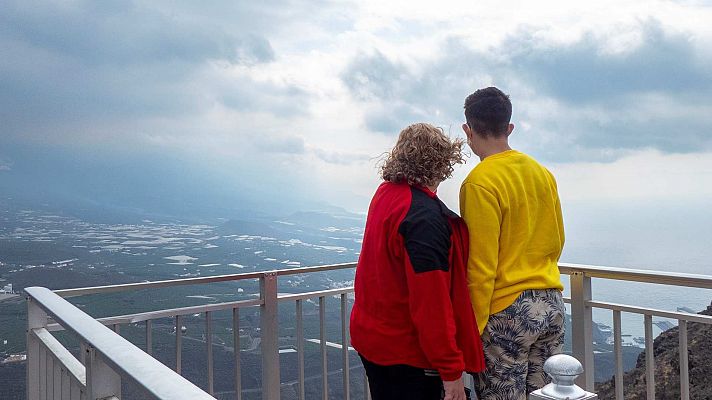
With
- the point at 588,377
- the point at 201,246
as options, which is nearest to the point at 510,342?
the point at 588,377

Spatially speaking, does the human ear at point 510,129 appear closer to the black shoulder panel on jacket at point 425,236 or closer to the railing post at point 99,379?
the black shoulder panel on jacket at point 425,236

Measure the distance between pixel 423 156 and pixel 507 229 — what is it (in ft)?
1.14

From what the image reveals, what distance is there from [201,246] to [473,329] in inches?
1297

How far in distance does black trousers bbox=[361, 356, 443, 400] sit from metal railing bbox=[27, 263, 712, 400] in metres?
0.74

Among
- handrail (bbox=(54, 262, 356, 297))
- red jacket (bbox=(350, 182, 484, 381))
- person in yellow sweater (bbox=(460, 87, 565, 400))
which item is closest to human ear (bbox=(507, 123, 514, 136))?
person in yellow sweater (bbox=(460, 87, 565, 400))

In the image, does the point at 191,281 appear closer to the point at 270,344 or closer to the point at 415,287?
the point at 270,344

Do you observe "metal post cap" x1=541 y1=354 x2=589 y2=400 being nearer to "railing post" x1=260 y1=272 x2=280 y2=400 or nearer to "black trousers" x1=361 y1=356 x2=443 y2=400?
"black trousers" x1=361 y1=356 x2=443 y2=400

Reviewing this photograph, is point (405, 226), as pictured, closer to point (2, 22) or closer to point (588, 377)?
point (588, 377)

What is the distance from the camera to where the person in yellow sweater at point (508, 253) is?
1.81m

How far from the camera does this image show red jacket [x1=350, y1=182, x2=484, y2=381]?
1.70 m

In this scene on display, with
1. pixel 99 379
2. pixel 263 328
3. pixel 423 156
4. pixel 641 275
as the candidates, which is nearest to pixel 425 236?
pixel 423 156

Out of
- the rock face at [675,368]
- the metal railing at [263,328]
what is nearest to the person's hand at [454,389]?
the metal railing at [263,328]

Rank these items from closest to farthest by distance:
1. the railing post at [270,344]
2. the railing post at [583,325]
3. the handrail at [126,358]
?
the handrail at [126,358] → the railing post at [583,325] → the railing post at [270,344]

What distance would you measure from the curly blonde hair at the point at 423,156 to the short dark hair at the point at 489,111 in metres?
0.11
